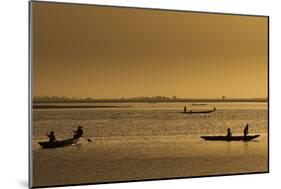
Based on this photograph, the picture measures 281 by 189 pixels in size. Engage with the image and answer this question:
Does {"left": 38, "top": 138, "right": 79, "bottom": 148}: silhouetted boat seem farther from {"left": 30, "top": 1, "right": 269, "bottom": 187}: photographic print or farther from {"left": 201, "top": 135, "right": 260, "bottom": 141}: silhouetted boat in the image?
{"left": 201, "top": 135, "right": 260, "bottom": 141}: silhouetted boat

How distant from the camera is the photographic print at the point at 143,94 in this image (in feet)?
14.8

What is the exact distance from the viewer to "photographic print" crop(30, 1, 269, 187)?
450cm

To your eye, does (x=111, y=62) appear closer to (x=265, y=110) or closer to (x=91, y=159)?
(x=91, y=159)

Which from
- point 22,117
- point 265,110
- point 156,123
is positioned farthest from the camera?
point 265,110

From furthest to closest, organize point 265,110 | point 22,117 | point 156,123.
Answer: point 265,110
point 156,123
point 22,117

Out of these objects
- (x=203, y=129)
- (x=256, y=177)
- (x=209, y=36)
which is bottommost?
(x=256, y=177)

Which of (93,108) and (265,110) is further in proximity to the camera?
(265,110)

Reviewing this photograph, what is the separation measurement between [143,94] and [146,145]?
0.40m

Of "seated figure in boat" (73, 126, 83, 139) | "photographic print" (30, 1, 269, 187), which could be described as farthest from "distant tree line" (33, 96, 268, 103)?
"seated figure in boat" (73, 126, 83, 139)

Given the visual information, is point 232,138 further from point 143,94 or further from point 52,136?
point 52,136

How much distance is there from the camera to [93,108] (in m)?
4.59

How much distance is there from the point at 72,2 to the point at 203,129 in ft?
4.86

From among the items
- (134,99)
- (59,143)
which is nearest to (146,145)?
(134,99)

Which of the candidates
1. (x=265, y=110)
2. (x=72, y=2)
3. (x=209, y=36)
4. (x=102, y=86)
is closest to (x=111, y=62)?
(x=102, y=86)
